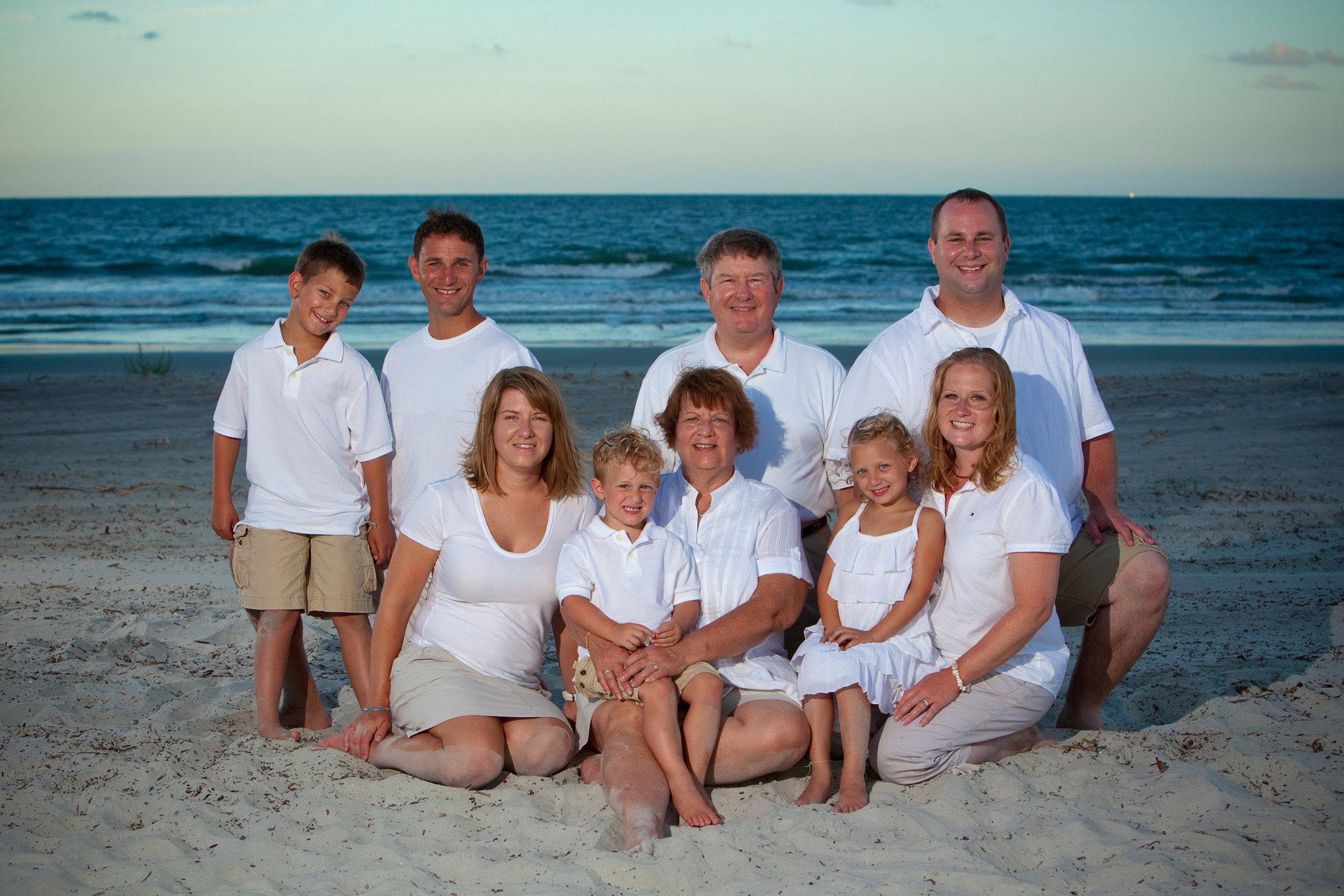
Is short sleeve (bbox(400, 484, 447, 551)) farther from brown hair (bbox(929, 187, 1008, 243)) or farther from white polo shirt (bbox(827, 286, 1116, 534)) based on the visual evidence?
brown hair (bbox(929, 187, 1008, 243))

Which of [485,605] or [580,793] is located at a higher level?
[485,605]

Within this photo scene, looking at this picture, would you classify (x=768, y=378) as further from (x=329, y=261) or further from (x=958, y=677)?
(x=329, y=261)

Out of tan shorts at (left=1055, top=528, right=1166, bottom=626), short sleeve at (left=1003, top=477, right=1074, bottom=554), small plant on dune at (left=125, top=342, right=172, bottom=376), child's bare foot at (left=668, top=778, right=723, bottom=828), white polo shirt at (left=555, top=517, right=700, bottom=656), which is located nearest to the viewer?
child's bare foot at (left=668, top=778, right=723, bottom=828)

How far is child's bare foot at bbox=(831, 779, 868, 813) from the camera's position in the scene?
3139mm

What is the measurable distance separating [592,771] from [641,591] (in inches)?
26.1

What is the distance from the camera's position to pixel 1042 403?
152 inches

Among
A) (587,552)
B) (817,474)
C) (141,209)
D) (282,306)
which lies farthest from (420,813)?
(141,209)

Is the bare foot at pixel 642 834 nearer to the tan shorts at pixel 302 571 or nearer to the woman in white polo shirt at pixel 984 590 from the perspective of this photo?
the woman in white polo shirt at pixel 984 590

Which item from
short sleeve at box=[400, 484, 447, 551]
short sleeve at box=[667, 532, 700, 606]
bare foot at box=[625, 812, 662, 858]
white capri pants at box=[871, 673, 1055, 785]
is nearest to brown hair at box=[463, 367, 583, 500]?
short sleeve at box=[400, 484, 447, 551]

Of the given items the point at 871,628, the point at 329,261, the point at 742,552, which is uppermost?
the point at 329,261

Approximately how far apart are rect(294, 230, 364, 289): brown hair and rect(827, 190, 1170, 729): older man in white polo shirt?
1.95m

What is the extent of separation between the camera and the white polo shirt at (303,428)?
12.5 ft

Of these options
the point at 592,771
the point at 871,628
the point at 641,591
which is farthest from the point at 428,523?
the point at 871,628

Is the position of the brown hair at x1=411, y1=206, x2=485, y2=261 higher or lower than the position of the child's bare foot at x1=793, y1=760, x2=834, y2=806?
higher
